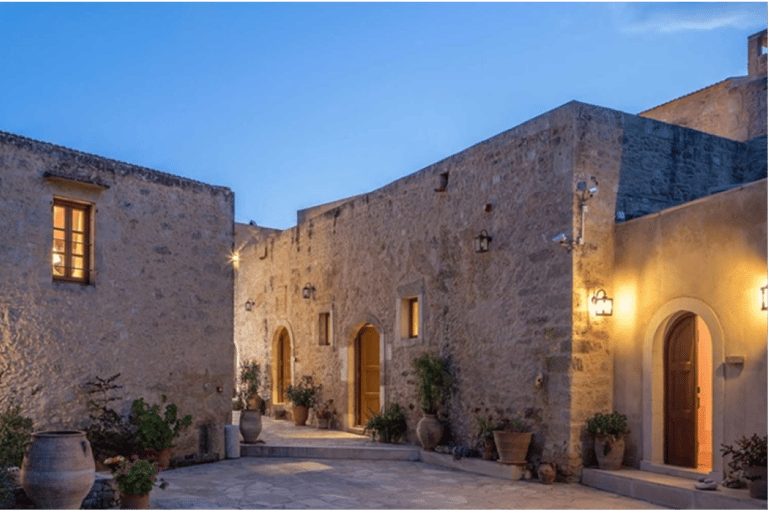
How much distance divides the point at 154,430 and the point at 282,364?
23.3ft

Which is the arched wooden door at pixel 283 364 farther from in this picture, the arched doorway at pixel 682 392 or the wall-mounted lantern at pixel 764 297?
the wall-mounted lantern at pixel 764 297

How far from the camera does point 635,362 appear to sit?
8.39 meters

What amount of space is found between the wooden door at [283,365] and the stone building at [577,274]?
342 centimetres

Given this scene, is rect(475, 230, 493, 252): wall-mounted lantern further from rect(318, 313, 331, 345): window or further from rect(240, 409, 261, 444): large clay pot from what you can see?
rect(318, 313, 331, 345): window

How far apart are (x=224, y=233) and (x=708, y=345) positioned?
6539 mm

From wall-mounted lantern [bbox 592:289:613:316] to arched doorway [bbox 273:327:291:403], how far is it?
324 inches

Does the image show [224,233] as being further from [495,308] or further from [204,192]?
[495,308]

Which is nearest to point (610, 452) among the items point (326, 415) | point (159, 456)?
point (159, 456)

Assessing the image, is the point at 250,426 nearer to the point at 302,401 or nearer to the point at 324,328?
the point at 302,401

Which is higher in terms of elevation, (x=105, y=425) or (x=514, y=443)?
(x=105, y=425)

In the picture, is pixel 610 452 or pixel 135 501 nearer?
pixel 135 501

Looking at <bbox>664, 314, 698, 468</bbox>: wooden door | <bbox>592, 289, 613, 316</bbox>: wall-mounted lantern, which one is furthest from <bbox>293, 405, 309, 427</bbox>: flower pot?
<bbox>664, 314, 698, 468</bbox>: wooden door

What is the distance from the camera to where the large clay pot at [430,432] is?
33.8 ft

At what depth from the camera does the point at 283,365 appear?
51.8 feet
